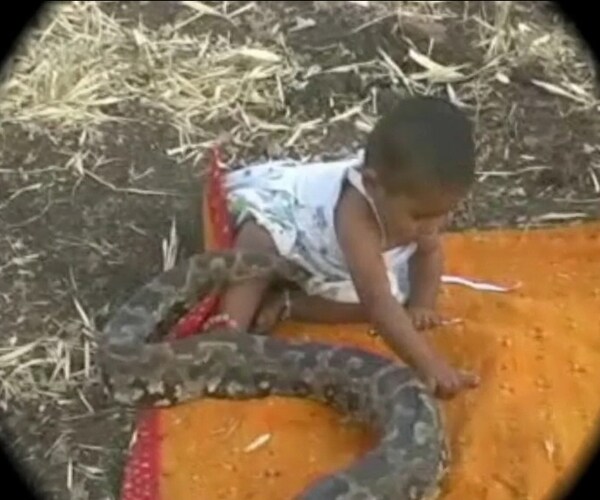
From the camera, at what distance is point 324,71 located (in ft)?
19.3

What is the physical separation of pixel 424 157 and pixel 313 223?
60 cm

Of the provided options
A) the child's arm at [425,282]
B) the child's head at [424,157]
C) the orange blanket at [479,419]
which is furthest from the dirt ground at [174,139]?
the child's head at [424,157]

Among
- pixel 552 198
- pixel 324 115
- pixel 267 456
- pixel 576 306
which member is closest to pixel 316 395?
pixel 267 456

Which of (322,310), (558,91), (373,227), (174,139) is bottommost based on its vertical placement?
(558,91)

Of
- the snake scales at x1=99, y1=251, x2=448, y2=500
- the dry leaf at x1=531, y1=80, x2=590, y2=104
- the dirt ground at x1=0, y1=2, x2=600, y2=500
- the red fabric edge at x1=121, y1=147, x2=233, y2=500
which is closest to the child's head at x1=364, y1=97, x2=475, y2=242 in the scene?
the snake scales at x1=99, y1=251, x2=448, y2=500

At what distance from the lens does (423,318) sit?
4.44 meters

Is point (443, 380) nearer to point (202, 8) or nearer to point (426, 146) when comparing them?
point (426, 146)

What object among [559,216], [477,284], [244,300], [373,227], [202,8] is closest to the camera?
[373,227]

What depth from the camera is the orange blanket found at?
396 cm

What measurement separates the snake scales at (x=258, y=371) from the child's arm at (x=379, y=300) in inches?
2.0

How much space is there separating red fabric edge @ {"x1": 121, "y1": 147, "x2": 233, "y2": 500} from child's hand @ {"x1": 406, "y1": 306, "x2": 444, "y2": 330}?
495mm

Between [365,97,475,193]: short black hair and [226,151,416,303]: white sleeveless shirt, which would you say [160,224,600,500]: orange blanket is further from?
[365,97,475,193]: short black hair

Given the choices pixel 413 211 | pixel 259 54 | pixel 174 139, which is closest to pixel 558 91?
pixel 259 54

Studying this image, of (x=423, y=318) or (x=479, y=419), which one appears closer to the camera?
(x=479, y=419)
